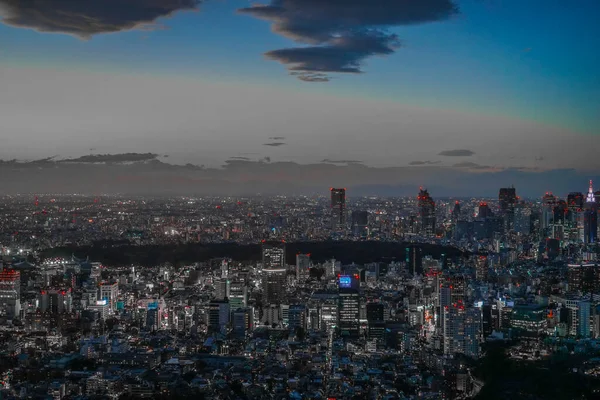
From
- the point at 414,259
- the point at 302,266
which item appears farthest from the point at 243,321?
the point at 414,259

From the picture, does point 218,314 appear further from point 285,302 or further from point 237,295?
point 285,302

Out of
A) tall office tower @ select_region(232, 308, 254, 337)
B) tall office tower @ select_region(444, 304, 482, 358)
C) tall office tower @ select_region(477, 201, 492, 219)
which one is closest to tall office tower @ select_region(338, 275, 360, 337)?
tall office tower @ select_region(232, 308, 254, 337)

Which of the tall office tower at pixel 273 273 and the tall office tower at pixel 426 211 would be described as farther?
the tall office tower at pixel 426 211

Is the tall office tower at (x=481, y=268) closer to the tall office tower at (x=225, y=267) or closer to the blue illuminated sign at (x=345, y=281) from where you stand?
the blue illuminated sign at (x=345, y=281)

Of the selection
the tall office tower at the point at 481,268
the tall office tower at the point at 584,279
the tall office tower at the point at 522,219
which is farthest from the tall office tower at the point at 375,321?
the tall office tower at the point at 522,219

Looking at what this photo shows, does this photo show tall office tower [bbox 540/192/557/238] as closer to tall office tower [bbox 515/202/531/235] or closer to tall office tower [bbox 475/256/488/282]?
tall office tower [bbox 515/202/531/235]

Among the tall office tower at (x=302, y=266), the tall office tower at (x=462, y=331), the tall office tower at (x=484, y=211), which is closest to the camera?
the tall office tower at (x=462, y=331)
